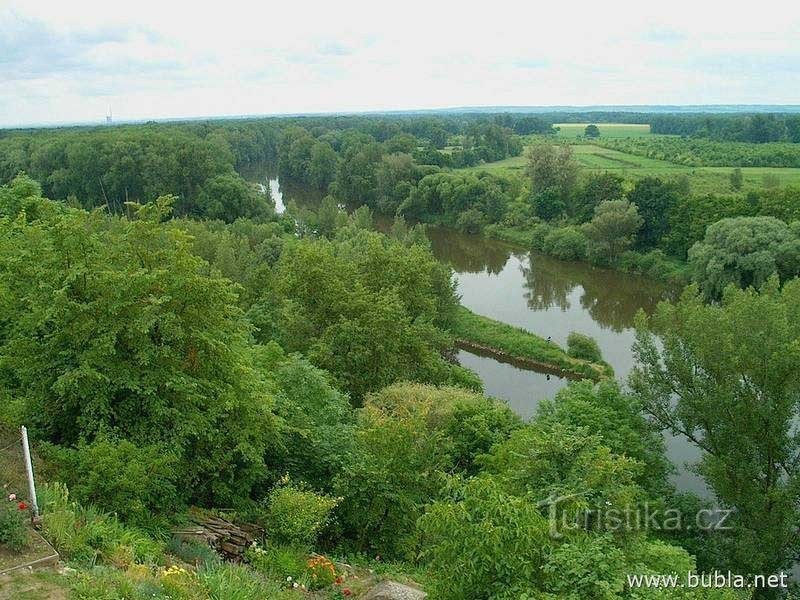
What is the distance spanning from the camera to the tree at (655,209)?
53.6 m

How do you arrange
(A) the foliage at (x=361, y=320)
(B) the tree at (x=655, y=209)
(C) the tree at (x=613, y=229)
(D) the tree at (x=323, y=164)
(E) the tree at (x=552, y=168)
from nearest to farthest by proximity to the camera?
(A) the foliage at (x=361, y=320)
(C) the tree at (x=613, y=229)
(B) the tree at (x=655, y=209)
(E) the tree at (x=552, y=168)
(D) the tree at (x=323, y=164)

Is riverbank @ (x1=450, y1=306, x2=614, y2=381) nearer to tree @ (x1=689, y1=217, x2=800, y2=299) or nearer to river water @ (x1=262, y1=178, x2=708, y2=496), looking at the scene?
river water @ (x1=262, y1=178, x2=708, y2=496)

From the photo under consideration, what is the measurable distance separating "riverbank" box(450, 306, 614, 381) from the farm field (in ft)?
105

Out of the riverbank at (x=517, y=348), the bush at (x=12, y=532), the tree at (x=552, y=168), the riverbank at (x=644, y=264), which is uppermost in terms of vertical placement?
the tree at (x=552, y=168)

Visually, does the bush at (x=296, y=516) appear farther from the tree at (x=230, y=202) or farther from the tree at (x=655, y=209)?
the tree at (x=230, y=202)

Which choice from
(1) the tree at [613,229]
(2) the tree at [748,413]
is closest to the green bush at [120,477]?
(2) the tree at [748,413]

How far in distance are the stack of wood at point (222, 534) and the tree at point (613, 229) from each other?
147 feet

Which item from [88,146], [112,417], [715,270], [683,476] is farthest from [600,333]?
[88,146]

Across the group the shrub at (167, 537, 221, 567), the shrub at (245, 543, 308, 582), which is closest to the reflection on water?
the shrub at (245, 543, 308, 582)

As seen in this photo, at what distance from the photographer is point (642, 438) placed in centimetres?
1808

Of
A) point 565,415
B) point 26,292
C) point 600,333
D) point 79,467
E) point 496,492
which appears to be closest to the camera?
point 496,492

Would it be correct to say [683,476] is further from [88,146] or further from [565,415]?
[88,146]

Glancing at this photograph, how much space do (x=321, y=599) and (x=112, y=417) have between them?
5.52 metres

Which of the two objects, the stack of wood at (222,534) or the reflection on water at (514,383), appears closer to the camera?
the stack of wood at (222,534)
